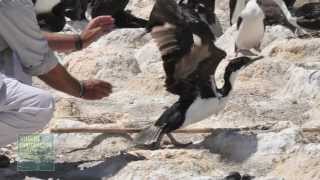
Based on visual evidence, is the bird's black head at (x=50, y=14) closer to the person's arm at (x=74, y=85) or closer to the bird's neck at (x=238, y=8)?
the bird's neck at (x=238, y=8)

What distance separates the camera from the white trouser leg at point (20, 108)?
541cm

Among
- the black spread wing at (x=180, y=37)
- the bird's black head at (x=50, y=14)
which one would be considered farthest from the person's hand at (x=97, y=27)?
the bird's black head at (x=50, y=14)

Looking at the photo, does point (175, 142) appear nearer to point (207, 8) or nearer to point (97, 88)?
point (97, 88)

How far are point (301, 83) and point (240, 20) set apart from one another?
297 centimetres

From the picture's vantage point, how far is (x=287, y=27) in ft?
35.0

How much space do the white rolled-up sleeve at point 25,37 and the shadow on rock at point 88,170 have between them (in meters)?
0.67

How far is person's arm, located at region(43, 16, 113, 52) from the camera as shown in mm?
5699

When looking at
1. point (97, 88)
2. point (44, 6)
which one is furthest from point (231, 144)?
point (44, 6)

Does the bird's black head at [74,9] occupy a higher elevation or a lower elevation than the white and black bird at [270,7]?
lower

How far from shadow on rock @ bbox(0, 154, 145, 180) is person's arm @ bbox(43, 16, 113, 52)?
753mm

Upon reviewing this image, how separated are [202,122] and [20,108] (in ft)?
7.24

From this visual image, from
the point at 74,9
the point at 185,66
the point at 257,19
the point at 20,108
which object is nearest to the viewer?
the point at 20,108

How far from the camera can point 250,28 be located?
10445 millimetres

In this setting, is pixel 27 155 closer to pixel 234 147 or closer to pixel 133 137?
pixel 133 137
